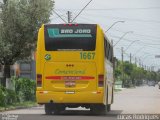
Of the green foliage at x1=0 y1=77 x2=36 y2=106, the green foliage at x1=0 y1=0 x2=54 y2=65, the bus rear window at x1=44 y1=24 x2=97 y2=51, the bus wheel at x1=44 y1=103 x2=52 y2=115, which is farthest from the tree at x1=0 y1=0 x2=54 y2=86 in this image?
the bus rear window at x1=44 y1=24 x2=97 y2=51

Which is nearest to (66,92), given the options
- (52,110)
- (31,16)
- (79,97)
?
(79,97)

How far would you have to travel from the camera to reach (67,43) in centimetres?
2386

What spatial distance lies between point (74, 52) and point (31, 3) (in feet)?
35.3

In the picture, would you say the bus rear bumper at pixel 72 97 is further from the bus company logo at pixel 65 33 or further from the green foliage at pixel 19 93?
the green foliage at pixel 19 93

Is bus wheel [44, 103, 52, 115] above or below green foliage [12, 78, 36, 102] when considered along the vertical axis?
below

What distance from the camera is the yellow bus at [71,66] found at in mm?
23438

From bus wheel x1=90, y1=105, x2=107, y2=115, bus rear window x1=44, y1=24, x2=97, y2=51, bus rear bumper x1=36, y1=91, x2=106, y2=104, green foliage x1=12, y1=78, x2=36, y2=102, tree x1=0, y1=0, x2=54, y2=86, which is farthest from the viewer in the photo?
green foliage x1=12, y1=78, x2=36, y2=102

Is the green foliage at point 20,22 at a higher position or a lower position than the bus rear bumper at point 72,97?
higher

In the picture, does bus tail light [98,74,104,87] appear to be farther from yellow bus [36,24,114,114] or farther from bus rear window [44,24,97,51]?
bus rear window [44,24,97,51]

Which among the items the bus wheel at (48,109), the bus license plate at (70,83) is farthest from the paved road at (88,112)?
the bus license plate at (70,83)

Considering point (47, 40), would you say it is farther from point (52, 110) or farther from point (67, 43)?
point (52, 110)

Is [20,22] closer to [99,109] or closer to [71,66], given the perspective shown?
[99,109]

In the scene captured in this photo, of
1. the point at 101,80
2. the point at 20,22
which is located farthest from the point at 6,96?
the point at 101,80

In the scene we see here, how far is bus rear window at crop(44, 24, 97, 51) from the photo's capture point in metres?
23.8
